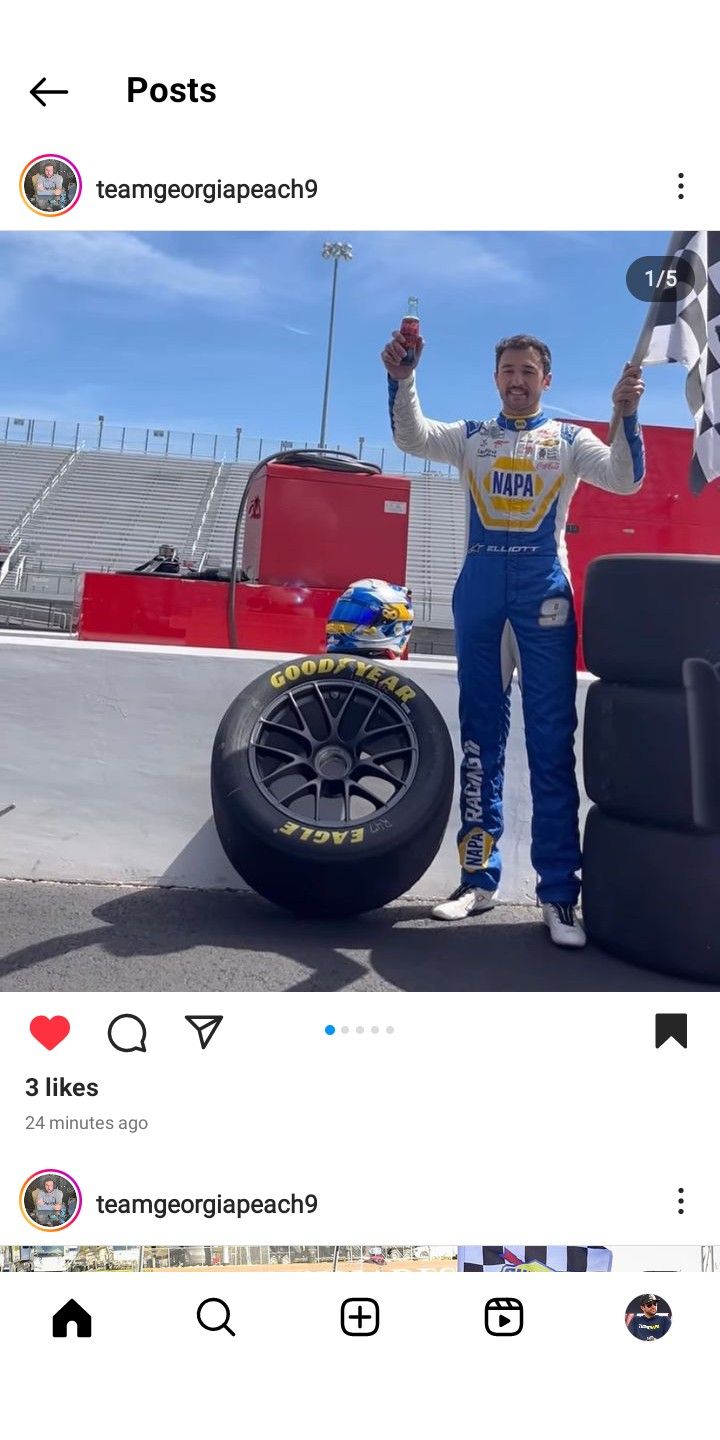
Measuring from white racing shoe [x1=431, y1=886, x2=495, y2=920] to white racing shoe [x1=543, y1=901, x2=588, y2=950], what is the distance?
0.81ft

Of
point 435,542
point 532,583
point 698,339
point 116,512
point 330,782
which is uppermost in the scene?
point 116,512

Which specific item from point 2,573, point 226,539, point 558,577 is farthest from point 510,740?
point 226,539

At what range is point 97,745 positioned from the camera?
364 centimetres

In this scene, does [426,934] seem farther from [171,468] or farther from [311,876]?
[171,468]

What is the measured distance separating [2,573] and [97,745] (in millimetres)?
23608

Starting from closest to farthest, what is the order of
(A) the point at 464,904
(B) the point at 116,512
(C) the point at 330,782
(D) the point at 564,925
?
(D) the point at 564,925 < (C) the point at 330,782 < (A) the point at 464,904 < (B) the point at 116,512
